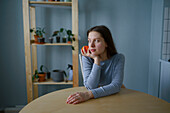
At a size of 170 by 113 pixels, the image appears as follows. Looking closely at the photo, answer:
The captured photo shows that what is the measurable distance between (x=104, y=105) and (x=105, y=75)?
0.47 metres

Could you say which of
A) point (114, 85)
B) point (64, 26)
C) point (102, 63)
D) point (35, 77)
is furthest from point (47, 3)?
point (114, 85)

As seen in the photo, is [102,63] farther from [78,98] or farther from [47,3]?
[47,3]

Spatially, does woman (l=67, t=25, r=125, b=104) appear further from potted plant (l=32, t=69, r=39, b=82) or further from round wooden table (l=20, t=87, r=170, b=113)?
potted plant (l=32, t=69, r=39, b=82)

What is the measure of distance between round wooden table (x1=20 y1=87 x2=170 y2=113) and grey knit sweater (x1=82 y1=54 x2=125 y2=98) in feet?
0.21

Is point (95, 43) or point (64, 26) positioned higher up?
point (64, 26)

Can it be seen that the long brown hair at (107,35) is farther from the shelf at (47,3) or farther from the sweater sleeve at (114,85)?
the shelf at (47,3)

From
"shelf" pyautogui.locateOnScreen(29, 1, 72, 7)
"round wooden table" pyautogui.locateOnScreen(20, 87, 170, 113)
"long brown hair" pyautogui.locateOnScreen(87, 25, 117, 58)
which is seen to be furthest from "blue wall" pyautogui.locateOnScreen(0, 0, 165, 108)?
"round wooden table" pyautogui.locateOnScreen(20, 87, 170, 113)

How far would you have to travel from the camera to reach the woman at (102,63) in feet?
3.87

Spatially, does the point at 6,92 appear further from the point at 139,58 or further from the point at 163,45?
the point at 163,45

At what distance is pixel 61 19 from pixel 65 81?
0.95m

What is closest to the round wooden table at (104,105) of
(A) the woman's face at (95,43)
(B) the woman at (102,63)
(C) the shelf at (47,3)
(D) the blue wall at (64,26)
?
(B) the woman at (102,63)

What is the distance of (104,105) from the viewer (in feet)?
2.87

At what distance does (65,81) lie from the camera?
6.82 ft

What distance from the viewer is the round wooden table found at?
0.81 m
